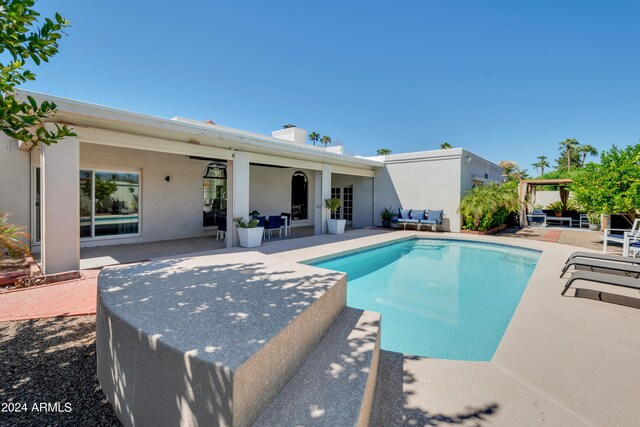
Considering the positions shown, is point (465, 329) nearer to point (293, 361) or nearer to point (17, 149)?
point (293, 361)

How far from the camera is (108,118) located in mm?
6504

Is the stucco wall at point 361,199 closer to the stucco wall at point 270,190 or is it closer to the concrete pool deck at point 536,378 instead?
the stucco wall at point 270,190

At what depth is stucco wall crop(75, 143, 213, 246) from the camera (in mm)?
9992

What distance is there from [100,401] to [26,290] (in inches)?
183

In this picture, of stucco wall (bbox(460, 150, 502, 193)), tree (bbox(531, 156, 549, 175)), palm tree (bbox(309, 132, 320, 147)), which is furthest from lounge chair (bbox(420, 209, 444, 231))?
tree (bbox(531, 156, 549, 175))

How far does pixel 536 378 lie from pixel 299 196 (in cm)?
1553

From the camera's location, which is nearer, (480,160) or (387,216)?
(387,216)

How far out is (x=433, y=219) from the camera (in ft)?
49.2

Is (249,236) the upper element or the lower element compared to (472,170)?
lower

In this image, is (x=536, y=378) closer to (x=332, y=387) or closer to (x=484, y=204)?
(x=332, y=387)

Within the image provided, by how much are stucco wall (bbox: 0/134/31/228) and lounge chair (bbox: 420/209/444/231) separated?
15636 mm

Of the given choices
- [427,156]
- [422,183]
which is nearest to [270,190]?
[422,183]

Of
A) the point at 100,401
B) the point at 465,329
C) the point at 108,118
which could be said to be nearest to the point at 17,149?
the point at 108,118

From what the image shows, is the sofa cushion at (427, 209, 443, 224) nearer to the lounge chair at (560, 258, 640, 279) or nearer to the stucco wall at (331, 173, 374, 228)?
the stucco wall at (331, 173, 374, 228)
